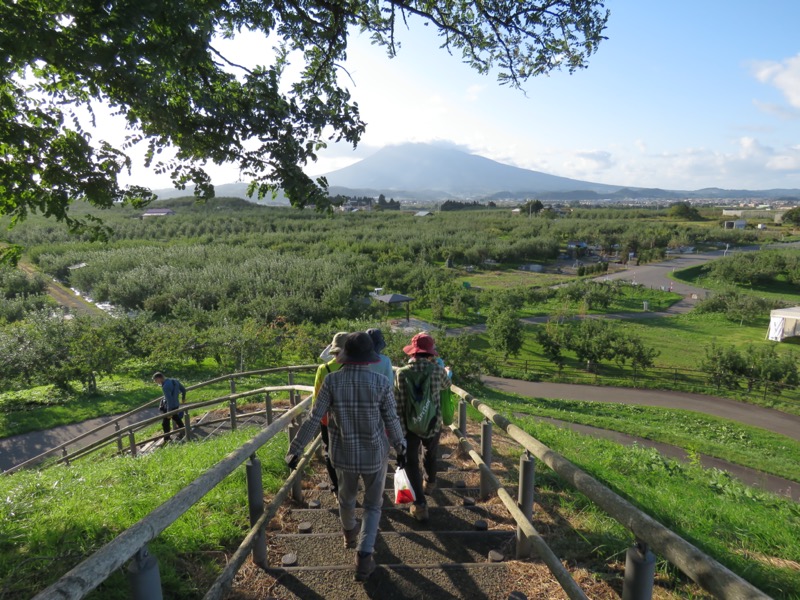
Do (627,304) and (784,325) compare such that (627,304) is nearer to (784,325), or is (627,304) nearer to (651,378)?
(784,325)

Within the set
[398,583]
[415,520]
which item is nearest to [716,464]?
[415,520]

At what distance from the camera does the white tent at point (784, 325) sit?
29656mm

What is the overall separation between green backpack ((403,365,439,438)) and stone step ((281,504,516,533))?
697 millimetres

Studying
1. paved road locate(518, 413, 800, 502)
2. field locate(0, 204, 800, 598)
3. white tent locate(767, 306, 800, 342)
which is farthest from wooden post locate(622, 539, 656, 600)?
white tent locate(767, 306, 800, 342)

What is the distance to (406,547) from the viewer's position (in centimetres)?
343

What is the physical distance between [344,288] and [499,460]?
25.1 m

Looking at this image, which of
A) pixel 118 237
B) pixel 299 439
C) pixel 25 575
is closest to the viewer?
pixel 25 575

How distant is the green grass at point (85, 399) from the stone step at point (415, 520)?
10739 mm

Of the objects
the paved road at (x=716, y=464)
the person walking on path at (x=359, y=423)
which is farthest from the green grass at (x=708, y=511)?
the paved road at (x=716, y=464)

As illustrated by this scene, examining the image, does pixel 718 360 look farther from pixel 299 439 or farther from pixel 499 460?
pixel 299 439

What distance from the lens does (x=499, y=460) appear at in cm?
551

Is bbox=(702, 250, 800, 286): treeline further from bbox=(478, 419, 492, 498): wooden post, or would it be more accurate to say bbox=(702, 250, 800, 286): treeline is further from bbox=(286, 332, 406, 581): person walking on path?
bbox=(286, 332, 406, 581): person walking on path

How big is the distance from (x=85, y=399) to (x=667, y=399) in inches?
866

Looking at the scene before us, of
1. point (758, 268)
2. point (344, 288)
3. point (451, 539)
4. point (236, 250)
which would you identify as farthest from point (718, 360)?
point (236, 250)
